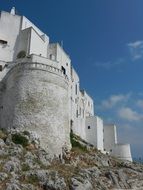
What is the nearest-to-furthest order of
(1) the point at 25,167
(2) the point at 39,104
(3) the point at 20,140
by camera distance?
(1) the point at 25,167, (3) the point at 20,140, (2) the point at 39,104

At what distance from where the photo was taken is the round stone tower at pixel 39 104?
93.6 feet

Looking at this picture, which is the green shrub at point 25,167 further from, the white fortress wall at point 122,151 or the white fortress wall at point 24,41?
the white fortress wall at point 122,151

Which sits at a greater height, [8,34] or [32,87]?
[8,34]

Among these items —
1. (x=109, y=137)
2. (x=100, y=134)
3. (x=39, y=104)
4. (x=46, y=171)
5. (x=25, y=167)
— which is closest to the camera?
(x=46, y=171)

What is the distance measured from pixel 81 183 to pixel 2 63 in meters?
21.1

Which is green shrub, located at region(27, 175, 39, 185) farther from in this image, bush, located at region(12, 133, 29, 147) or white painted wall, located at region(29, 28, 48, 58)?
white painted wall, located at region(29, 28, 48, 58)

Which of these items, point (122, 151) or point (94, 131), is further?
point (122, 151)

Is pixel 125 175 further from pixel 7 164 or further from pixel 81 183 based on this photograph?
pixel 7 164

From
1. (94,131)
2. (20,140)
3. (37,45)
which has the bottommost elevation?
(20,140)

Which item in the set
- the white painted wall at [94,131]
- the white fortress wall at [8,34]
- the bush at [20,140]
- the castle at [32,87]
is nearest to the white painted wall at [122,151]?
the white painted wall at [94,131]

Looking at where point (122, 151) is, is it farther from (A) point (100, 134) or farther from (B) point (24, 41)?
(B) point (24, 41)

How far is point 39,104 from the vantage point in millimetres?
29438

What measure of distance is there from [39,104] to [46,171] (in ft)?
30.6

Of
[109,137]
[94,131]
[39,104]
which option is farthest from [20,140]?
[109,137]
